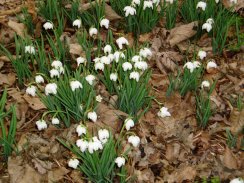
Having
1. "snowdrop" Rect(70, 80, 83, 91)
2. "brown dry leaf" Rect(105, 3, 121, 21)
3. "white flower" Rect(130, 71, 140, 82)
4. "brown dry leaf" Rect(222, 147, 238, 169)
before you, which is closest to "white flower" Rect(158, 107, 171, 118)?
"white flower" Rect(130, 71, 140, 82)

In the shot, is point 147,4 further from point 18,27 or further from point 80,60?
point 18,27

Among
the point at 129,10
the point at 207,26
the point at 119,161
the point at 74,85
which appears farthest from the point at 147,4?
the point at 119,161

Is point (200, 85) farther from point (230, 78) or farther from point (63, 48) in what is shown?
point (63, 48)

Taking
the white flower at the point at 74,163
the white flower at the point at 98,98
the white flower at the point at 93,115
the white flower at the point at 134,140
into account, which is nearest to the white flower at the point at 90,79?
the white flower at the point at 98,98

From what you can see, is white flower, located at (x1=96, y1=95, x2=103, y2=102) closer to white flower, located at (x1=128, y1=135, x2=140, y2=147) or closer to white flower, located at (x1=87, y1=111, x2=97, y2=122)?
white flower, located at (x1=87, y1=111, x2=97, y2=122)

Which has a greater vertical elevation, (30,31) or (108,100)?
(30,31)

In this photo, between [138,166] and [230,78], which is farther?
[230,78]

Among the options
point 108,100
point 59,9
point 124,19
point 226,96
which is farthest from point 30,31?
point 226,96
